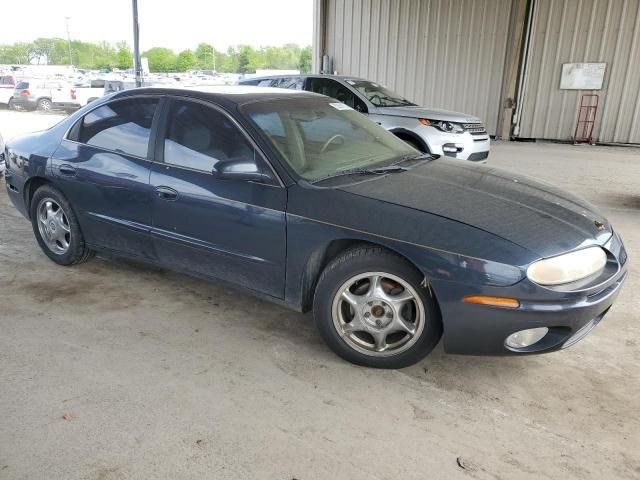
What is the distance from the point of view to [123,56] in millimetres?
54094

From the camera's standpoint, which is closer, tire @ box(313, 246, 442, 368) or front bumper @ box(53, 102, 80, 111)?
tire @ box(313, 246, 442, 368)

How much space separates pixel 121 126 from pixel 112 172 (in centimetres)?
35

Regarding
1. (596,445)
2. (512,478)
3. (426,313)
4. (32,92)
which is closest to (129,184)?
(426,313)

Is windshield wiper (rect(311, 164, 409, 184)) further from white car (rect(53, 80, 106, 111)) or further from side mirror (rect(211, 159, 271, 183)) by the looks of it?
white car (rect(53, 80, 106, 111))

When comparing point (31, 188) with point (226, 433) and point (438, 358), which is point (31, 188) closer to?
point (226, 433)

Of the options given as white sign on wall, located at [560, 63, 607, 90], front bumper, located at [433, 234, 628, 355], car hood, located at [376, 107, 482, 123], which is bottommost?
front bumper, located at [433, 234, 628, 355]

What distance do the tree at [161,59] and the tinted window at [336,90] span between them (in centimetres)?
5303

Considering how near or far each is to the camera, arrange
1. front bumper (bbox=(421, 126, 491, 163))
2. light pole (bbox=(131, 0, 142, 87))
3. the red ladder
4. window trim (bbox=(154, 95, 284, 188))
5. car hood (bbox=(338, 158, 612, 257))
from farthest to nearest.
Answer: the red ladder → light pole (bbox=(131, 0, 142, 87)) → front bumper (bbox=(421, 126, 491, 163)) → window trim (bbox=(154, 95, 284, 188)) → car hood (bbox=(338, 158, 612, 257))

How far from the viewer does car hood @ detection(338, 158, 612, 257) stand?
259 centimetres

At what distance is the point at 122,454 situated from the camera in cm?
225

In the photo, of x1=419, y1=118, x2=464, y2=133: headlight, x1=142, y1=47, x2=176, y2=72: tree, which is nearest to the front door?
x1=419, y1=118, x2=464, y2=133: headlight

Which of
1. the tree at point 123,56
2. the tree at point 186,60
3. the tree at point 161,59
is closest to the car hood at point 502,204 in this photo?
the tree at point 123,56

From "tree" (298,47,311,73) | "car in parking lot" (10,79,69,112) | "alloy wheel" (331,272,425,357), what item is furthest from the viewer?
"tree" (298,47,311,73)

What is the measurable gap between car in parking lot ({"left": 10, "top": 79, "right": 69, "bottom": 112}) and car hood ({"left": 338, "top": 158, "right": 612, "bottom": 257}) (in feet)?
71.1
